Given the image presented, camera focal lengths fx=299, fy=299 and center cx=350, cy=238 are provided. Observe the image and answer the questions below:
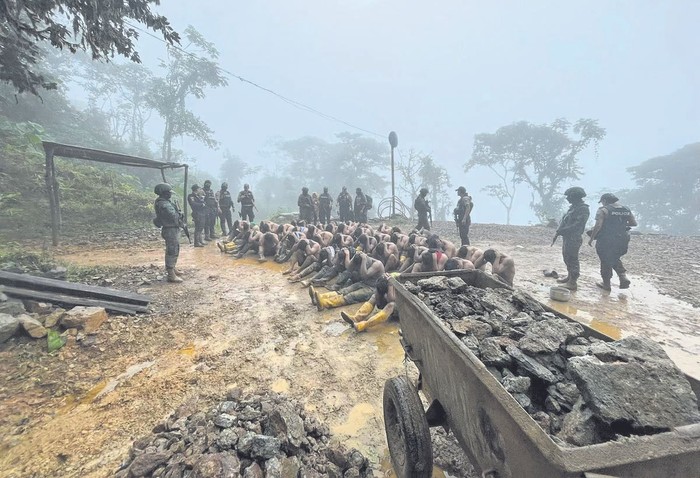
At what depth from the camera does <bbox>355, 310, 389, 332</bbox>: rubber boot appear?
5008mm

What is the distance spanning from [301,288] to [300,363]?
11.0 ft

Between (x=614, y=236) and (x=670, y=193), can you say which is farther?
(x=670, y=193)

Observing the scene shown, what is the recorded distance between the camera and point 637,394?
4.53ft

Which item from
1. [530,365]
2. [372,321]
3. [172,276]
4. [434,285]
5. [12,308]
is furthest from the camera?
[172,276]

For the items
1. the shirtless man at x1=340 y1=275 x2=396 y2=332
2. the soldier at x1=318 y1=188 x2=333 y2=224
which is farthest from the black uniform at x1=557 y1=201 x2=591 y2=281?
the soldier at x1=318 y1=188 x2=333 y2=224

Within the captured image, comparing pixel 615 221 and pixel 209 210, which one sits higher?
pixel 209 210

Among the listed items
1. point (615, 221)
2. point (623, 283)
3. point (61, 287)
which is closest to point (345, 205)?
point (615, 221)

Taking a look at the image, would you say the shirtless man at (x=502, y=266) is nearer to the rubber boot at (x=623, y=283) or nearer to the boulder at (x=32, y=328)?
the rubber boot at (x=623, y=283)

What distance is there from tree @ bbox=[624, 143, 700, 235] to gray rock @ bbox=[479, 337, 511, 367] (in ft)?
133

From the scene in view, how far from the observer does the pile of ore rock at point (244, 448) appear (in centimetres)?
216

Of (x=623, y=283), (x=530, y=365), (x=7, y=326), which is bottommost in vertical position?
(x=623, y=283)

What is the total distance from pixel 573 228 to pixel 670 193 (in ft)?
118

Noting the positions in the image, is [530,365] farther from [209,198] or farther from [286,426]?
[209,198]

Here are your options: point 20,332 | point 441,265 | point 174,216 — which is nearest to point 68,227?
point 174,216
